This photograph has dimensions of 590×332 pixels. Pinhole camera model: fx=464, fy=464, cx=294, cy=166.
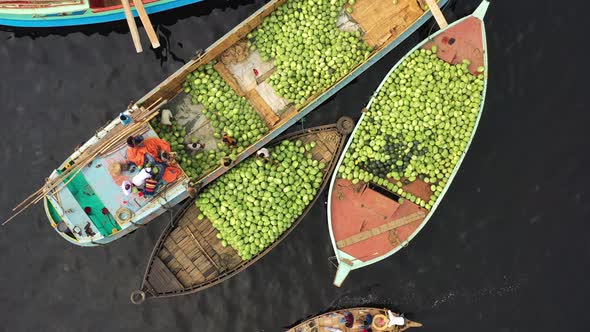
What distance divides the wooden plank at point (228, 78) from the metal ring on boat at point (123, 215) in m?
4.39

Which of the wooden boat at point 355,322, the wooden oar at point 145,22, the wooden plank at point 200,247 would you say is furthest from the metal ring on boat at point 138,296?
the wooden oar at point 145,22

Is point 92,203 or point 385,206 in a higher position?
point 92,203

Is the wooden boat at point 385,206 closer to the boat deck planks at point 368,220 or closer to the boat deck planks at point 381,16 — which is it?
the boat deck planks at point 368,220

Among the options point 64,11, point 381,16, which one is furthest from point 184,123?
point 381,16

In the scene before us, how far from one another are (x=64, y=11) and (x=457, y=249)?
1348 centimetres

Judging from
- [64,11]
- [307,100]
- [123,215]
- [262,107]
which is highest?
[64,11]

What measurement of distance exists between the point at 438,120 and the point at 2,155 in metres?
13.2

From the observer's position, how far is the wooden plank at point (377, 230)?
1307 centimetres

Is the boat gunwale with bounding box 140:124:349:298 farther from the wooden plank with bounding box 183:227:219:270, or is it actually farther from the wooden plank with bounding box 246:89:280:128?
the wooden plank with bounding box 246:89:280:128

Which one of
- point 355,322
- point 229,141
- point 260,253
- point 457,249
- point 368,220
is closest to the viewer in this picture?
point 229,141

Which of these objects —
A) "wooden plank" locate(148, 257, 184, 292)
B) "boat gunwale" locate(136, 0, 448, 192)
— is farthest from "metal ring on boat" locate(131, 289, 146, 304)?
"boat gunwale" locate(136, 0, 448, 192)

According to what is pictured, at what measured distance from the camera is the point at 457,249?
14344mm

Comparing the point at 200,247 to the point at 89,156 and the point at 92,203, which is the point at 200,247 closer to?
the point at 92,203

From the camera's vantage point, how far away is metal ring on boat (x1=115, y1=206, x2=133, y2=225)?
12.2 metres
